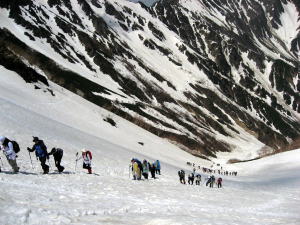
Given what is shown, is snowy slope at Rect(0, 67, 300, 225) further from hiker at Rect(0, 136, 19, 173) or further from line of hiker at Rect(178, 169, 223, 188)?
line of hiker at Rect(178, 169, 223, 188)

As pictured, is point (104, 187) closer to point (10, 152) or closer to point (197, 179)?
point (10, 152)

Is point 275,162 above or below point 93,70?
below

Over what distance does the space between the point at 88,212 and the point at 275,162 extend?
7229cm

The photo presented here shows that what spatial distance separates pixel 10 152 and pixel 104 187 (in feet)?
17.2

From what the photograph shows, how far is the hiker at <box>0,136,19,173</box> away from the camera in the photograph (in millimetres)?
22578

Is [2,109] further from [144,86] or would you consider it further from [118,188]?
[144,86]

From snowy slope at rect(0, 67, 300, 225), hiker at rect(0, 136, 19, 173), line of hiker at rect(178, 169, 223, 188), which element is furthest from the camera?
line of hiker at rect(178, 169, 223, 188)

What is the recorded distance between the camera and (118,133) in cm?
8462

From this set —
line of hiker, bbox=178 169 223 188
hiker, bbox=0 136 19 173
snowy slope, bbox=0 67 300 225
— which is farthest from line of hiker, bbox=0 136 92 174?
line of hiker, bbox=178 169 223 188

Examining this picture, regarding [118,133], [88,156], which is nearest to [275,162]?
[118,133]

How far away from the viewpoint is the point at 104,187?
22234 millimetres

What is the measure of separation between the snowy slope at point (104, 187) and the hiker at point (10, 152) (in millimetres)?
529

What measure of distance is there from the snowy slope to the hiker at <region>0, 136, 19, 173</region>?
1.74 ft

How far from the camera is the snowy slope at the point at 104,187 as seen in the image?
13.4 m
